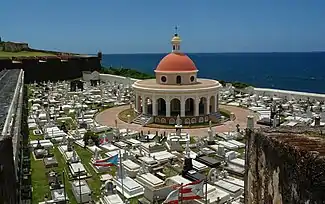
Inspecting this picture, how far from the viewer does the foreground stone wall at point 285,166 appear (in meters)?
4.27

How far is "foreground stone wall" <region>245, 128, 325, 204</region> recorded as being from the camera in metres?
4.27

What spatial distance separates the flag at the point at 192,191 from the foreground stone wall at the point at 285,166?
5276 millimetres

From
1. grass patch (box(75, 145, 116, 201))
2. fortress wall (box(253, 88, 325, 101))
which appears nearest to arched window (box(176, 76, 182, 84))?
grass patch (box(75, 145, 116, 201))

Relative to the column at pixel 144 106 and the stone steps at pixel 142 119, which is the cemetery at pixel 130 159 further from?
the column at pixel 144 106

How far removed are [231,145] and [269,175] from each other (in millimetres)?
14925

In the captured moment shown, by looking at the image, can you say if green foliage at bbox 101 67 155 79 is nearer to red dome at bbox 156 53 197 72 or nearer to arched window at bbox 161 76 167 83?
red dome at bbox 156 53 197 72

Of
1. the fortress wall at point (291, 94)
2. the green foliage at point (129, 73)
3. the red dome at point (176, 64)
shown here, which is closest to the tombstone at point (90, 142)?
the red dome at point (176, 64)

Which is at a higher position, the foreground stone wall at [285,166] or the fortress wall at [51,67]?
the foreground stone wall at [285,166]

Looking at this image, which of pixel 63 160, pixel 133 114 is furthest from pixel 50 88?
pixel 63 160

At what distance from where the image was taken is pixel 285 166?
197 inches

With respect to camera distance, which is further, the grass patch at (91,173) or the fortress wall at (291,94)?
the fortress wall at (291,94)

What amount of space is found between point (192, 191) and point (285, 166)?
775 cm

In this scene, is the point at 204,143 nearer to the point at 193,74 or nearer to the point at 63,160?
the point at 63,160

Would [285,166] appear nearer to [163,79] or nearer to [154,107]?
[154,107]
